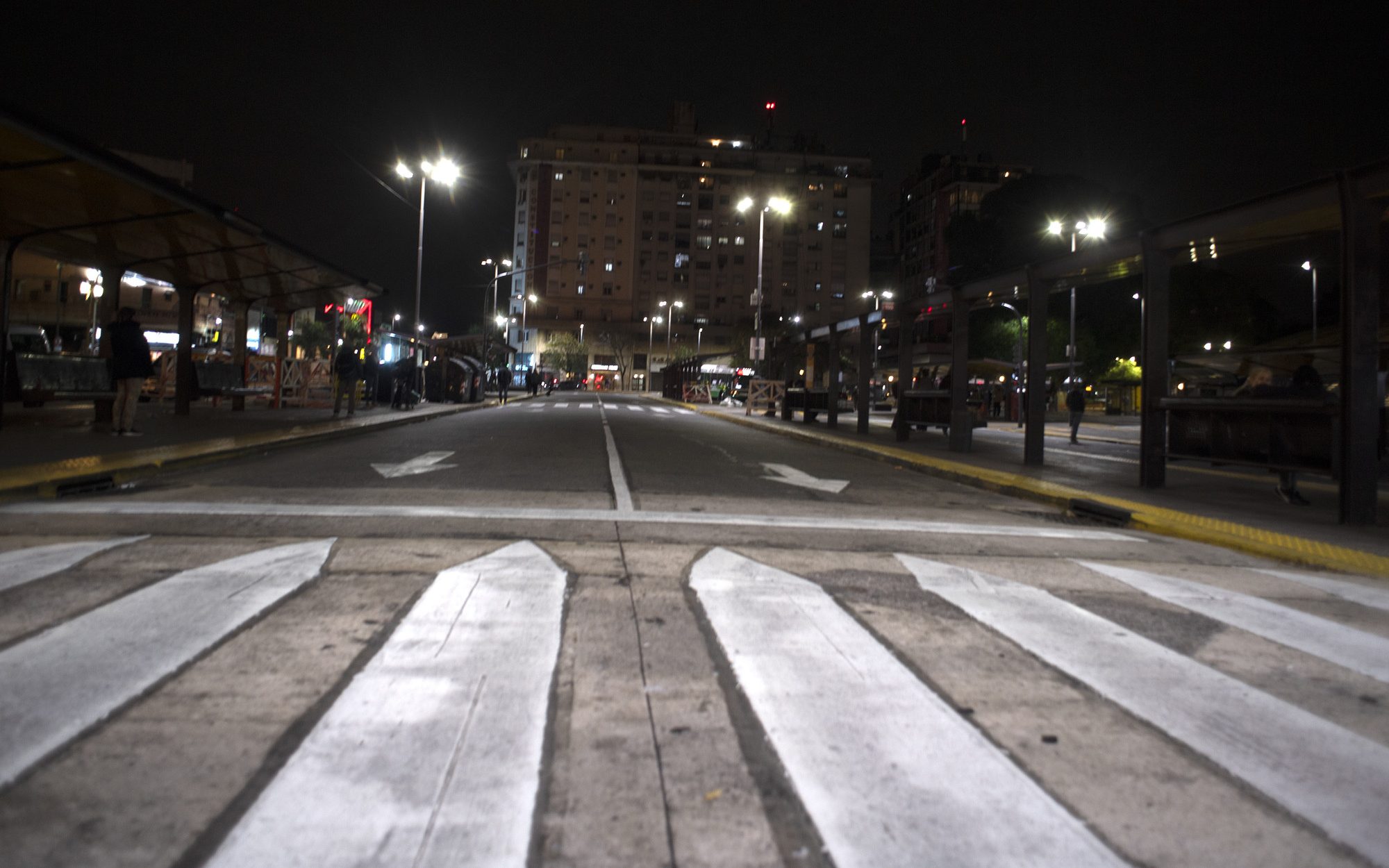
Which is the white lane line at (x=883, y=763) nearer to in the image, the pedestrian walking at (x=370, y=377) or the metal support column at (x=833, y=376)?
the metal support column at (x=833, y=376)

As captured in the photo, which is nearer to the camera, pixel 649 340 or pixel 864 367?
pixel 864 367

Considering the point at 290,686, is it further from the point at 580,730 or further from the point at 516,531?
the point at 516,531

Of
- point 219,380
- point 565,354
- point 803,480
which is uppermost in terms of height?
point 565,354

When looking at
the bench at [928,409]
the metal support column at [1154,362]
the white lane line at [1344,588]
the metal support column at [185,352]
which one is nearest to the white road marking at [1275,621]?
the white lane line at [1344,588]

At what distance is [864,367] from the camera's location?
70.4 ft

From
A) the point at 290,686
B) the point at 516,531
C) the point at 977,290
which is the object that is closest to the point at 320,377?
the point at 977,290

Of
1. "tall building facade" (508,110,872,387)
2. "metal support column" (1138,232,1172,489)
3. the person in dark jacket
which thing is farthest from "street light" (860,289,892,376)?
"tall building facade" (508,110,872,387)

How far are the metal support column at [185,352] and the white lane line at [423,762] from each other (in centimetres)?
1673

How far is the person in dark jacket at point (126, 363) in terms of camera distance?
491 inches

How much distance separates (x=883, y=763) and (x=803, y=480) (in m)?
8.35

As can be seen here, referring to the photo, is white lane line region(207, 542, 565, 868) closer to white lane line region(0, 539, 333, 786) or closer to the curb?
white lane line region(0, 539, 333, 786)

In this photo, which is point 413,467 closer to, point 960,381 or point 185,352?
point 185,352

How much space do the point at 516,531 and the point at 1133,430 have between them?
31100 mm

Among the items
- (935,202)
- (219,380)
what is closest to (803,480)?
(219,380)
